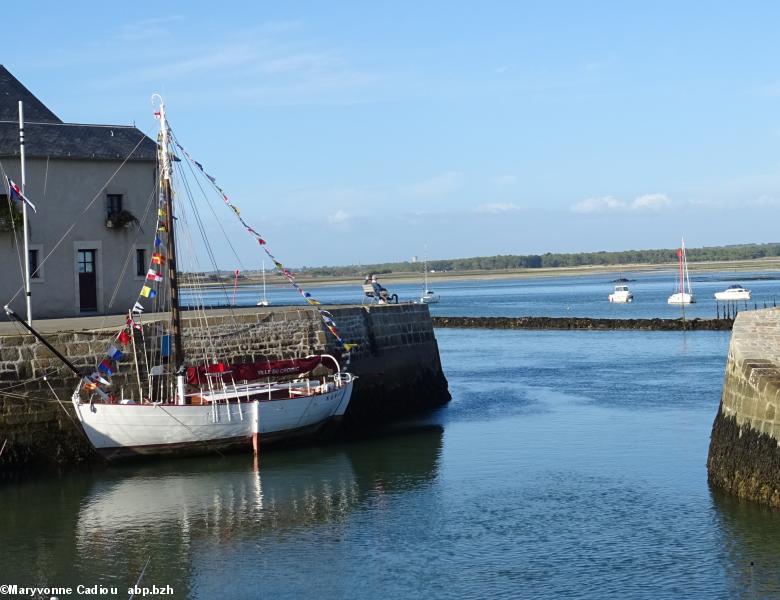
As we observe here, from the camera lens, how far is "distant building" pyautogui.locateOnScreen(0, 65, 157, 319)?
30.8m

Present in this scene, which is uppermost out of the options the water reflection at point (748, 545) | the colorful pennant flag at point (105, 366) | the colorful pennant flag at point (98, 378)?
the colorful pennant flag at point (105, 366)

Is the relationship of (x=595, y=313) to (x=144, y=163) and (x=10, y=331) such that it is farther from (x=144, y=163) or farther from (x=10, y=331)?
(x=10, y=331)

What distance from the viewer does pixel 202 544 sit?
1736 centimetres

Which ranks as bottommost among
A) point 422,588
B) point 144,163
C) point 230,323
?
point 422,588

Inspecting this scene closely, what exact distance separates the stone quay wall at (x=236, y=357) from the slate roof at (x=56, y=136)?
5331mm

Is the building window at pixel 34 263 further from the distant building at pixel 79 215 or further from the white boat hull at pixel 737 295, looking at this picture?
the white boat hull at pixel 737 295

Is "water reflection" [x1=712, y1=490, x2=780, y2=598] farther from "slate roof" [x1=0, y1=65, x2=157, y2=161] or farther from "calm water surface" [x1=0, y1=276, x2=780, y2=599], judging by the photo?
"slate roof" [x1=0, y1=65, x2=157, y2=161]

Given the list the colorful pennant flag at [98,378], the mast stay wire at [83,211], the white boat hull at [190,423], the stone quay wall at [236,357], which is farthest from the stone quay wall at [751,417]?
the mast stay wire at [83,211]

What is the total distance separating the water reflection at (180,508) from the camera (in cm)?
1641

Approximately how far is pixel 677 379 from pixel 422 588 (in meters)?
25.6

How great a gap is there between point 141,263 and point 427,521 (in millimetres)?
17586

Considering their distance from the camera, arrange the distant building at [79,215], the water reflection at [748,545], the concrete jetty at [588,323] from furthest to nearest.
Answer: the concrete jetty at [588,323]
the distant building at [79,215]
the water reflection at [748,545]

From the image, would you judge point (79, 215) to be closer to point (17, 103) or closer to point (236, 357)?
point (17, 103)

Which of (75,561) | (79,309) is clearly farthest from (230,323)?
(75,561)
